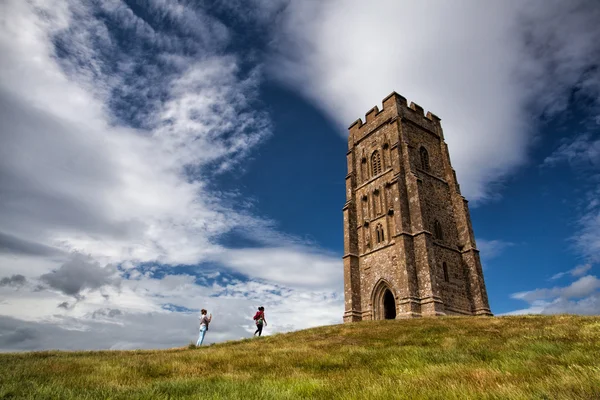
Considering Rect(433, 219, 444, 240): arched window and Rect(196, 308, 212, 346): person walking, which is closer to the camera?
Rect(196, 308, 212, 346): person walking

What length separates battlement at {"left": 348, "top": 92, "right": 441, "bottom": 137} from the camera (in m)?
31.7

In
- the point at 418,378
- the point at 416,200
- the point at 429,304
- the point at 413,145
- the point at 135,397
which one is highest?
the point at 413,145

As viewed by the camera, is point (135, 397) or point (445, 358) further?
point (445, 358)

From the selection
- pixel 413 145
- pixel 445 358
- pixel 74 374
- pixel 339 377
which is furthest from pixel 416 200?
pixel 74 374

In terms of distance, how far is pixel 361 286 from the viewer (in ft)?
94.0

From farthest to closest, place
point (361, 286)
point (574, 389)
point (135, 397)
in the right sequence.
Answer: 1. point (361, 286)
2. point (135, 397)
3. point (574, 389)

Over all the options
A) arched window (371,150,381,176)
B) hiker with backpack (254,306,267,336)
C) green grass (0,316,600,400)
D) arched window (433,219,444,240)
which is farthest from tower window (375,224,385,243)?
green grass (0,316,600,400)

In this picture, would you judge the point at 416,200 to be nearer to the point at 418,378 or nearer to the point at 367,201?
the point at 367,201

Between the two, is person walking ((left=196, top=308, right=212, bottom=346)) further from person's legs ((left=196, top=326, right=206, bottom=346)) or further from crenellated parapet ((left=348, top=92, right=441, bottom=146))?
crenellated parapet ((left=348, top=92, right=441, bottom=146))

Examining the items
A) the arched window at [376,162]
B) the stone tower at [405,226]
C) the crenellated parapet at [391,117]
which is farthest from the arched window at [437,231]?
the crenellated parapet at [391,117]

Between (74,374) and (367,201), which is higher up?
(367,201)

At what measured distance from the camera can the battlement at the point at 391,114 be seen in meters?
31.7

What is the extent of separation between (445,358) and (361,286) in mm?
21394

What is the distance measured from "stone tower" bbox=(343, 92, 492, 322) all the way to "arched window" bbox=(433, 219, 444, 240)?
87 millimetres
